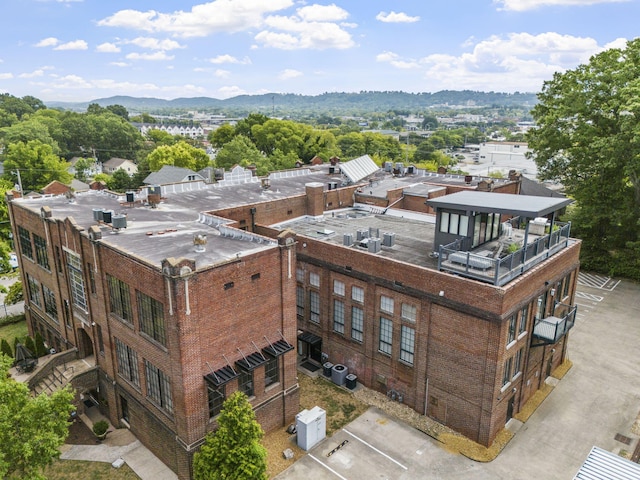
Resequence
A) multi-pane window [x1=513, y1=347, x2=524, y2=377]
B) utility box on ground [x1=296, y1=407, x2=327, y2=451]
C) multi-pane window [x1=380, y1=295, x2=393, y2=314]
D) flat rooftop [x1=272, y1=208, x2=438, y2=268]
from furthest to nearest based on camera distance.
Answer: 1. flat rooftop [x1=272, y1=208, x2=438, y2=268]
2. multi-pane window [x1=380, y1=295, x2=393, y2=314]
3. multi-pane window [x1=513, y1=347, x2=524, y2=377]
4. utility box on ground [x1=296, y1=407, x2=327, y2=451]

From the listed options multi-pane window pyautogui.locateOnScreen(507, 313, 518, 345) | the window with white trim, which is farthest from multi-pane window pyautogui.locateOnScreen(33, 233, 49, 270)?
multi-pane window pyautogui.locateOnScreen(507, 313, 518, 345)

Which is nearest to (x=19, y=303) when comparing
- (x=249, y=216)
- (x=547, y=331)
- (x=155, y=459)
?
(x=249, y=216)

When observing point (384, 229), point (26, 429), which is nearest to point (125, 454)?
point (26, 429)

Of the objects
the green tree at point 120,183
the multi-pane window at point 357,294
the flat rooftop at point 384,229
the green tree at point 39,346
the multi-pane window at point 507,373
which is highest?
the flat rooftop at point 384,229

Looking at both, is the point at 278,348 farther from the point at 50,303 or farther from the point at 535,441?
the point at 50,303

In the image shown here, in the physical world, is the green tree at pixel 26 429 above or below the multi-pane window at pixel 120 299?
below

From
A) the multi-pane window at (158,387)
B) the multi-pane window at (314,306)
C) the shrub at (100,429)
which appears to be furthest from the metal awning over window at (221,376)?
the multi-pane window at (314,306)

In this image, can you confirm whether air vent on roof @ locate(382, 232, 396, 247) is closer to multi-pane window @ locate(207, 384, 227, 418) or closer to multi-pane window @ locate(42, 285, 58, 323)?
multi-pane window @ locate(207, 384, 227, 418)

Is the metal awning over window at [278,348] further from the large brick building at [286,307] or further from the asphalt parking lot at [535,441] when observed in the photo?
the asphalt parking lot at [535,441]
